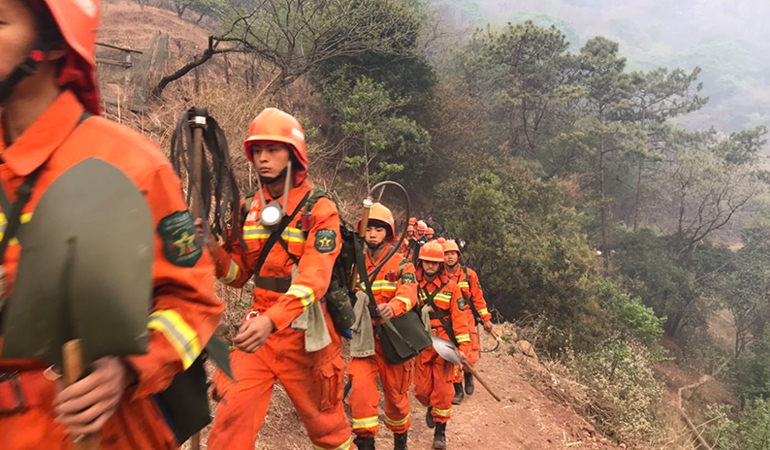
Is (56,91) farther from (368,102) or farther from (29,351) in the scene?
(368,102)

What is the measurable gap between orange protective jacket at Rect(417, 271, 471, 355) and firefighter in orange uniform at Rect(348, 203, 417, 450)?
1143 millimetres

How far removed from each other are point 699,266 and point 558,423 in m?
25.6

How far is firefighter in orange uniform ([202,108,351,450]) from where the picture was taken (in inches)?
111

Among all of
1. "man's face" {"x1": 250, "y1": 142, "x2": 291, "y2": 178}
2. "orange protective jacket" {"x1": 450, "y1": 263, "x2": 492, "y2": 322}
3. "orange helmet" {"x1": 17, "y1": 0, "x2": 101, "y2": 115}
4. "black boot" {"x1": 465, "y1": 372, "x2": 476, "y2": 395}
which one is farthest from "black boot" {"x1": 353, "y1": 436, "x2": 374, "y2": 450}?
"black boot" {"x1": 465, "y1": 372, "x2": 476, "y2": 395}

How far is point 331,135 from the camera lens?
1911 centimetres

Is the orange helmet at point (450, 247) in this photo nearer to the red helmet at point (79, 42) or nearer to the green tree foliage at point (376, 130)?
→ the red helmet at point (79, 42)

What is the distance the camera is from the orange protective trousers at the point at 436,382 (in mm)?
5340

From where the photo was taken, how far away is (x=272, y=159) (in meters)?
3.00

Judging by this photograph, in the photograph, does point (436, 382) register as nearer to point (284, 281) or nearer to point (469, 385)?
point (469, 385)

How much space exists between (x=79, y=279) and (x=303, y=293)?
1659mm

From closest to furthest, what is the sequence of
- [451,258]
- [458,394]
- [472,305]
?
[451,258] → [472,305] → [458,394]

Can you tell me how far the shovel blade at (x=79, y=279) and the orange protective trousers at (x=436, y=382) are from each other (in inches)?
187

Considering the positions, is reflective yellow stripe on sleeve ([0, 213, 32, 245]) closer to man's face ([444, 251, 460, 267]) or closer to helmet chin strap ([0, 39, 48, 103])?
helmet chin strap ([0, 39, 48, 103])

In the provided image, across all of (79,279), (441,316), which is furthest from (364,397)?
(79,279)
